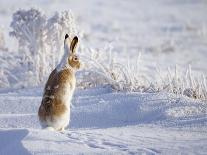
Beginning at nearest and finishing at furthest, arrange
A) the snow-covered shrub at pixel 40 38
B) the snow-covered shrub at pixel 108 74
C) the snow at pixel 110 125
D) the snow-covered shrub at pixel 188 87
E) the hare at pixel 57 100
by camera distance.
A: 1. the snow at pixel 110 125
2. the hare at pixel 57 100
3. the snow-covered shrub at pixel 188 87
4. the snow-covered shrub at pixel 108 74
5. the snow-covered shrub at pixel 40 38

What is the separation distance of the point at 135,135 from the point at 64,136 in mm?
687

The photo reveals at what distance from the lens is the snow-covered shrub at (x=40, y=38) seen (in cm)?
1021

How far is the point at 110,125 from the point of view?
7730 mm

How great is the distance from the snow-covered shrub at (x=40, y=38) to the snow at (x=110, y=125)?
27.7 inches

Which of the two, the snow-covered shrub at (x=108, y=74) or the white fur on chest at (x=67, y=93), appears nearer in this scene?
the white fur on chest at (x=67, y=93)

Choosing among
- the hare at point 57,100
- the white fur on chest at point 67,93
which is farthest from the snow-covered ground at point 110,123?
the white fur on chest at point 67,93

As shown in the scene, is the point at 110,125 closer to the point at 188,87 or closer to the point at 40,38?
the point at 188,87

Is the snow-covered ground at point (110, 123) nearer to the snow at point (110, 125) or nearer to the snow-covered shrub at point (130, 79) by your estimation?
the snow at point (110, 125)

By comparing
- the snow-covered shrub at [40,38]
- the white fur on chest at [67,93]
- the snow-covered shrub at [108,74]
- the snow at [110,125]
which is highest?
the snow-covered shrub at [40,38]

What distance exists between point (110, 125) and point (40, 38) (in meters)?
3.41

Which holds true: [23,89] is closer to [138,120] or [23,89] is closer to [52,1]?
Answer: [138,120]

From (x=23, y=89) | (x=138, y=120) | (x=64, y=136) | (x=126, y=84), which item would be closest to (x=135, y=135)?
(x=64, y=136)

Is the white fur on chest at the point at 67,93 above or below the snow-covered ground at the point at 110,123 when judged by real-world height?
above

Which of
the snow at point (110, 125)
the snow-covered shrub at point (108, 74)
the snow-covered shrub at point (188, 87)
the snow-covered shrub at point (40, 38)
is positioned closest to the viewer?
the snow at point (110, 125)
